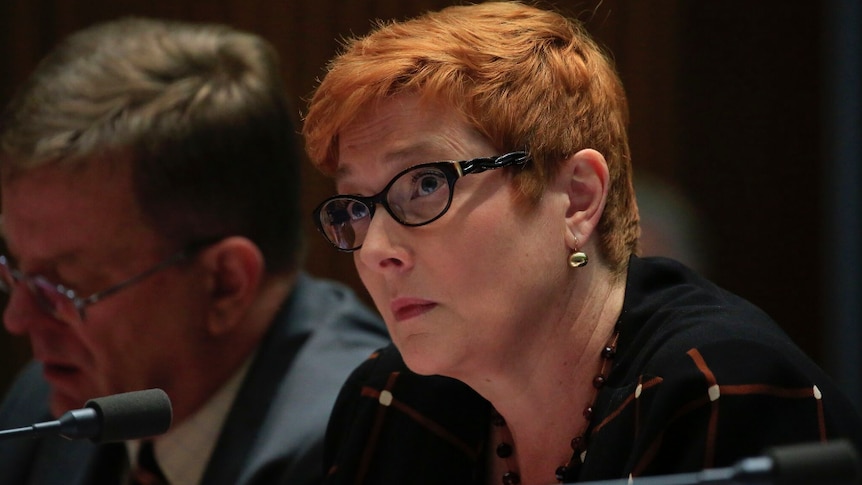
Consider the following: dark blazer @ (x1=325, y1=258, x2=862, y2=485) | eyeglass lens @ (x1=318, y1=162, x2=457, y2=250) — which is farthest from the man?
eyeglass lens @ (x1=318, y1=162, x2=457, y2=250)

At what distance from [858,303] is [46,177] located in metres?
2.25

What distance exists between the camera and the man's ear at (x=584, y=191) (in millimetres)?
1880

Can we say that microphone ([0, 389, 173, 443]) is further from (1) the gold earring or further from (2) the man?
(2) the man

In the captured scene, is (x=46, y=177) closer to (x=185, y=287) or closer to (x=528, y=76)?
(x=185, y=287)

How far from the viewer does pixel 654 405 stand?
1655 millimetres

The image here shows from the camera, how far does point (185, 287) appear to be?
2562 millimetres

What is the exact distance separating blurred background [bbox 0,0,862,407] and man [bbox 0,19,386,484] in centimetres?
118

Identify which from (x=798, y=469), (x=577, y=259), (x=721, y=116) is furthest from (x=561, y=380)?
(x=721, y=116)

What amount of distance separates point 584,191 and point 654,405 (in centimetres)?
39

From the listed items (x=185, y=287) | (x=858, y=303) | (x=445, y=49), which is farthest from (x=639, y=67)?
(x=445, y=49)

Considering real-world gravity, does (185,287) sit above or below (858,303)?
above

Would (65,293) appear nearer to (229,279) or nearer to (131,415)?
(229,279)

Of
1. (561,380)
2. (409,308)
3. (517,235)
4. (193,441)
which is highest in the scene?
(517,235)

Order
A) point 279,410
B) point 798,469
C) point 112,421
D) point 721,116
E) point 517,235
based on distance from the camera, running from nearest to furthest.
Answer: point 798,469 < point 112,421 < point 517,235 < point 279,410 < point 721,116
